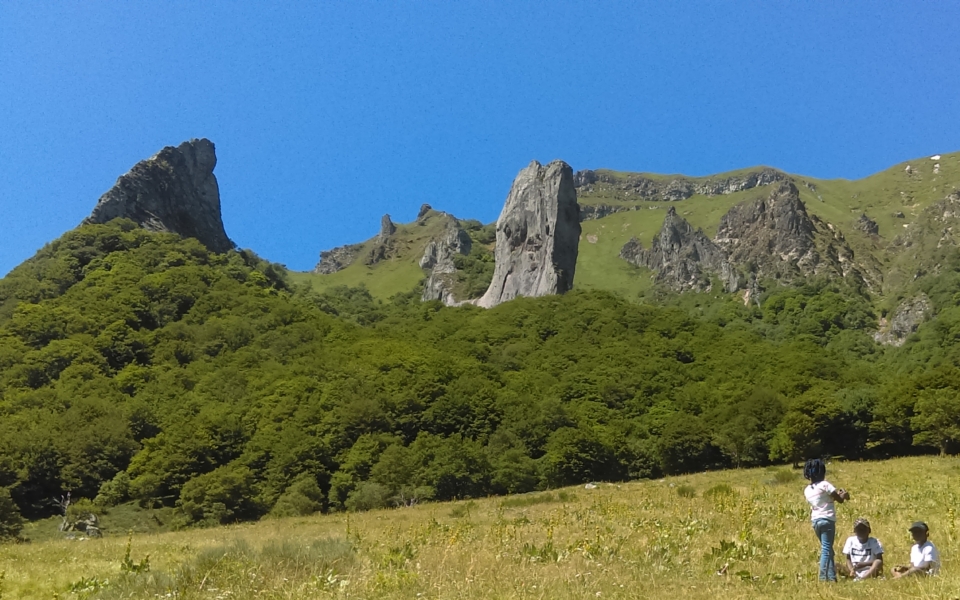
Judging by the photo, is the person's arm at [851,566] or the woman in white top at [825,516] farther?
the person's arm at [851,566]

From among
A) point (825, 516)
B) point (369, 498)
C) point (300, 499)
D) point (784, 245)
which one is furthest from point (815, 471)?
point (784, 245)

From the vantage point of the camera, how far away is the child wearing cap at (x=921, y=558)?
9312 millimetres

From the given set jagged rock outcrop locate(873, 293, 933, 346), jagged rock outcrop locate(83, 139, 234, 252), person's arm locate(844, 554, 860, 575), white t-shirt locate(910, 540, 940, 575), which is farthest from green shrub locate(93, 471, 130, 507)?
jagged rock outcrop locate(873, 293, 933, 346)

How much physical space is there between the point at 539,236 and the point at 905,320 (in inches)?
3001

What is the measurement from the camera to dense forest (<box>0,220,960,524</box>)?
53.8m

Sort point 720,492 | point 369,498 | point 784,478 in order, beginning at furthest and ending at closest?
1. point 369,498
2. point 784,478
3. point 720,492

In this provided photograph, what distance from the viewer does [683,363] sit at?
9025 cm

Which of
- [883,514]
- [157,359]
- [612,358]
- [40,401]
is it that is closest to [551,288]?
[612,358]

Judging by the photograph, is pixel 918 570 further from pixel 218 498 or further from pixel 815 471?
pixel 218 498

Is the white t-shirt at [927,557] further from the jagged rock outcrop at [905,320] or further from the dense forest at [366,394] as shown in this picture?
the jagged rock outcrop at [905,320]

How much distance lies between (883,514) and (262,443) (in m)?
53.3

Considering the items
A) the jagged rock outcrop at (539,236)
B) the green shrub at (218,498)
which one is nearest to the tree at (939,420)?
the green shrub at (218,498)

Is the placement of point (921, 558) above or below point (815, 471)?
below

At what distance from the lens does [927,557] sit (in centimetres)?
938
